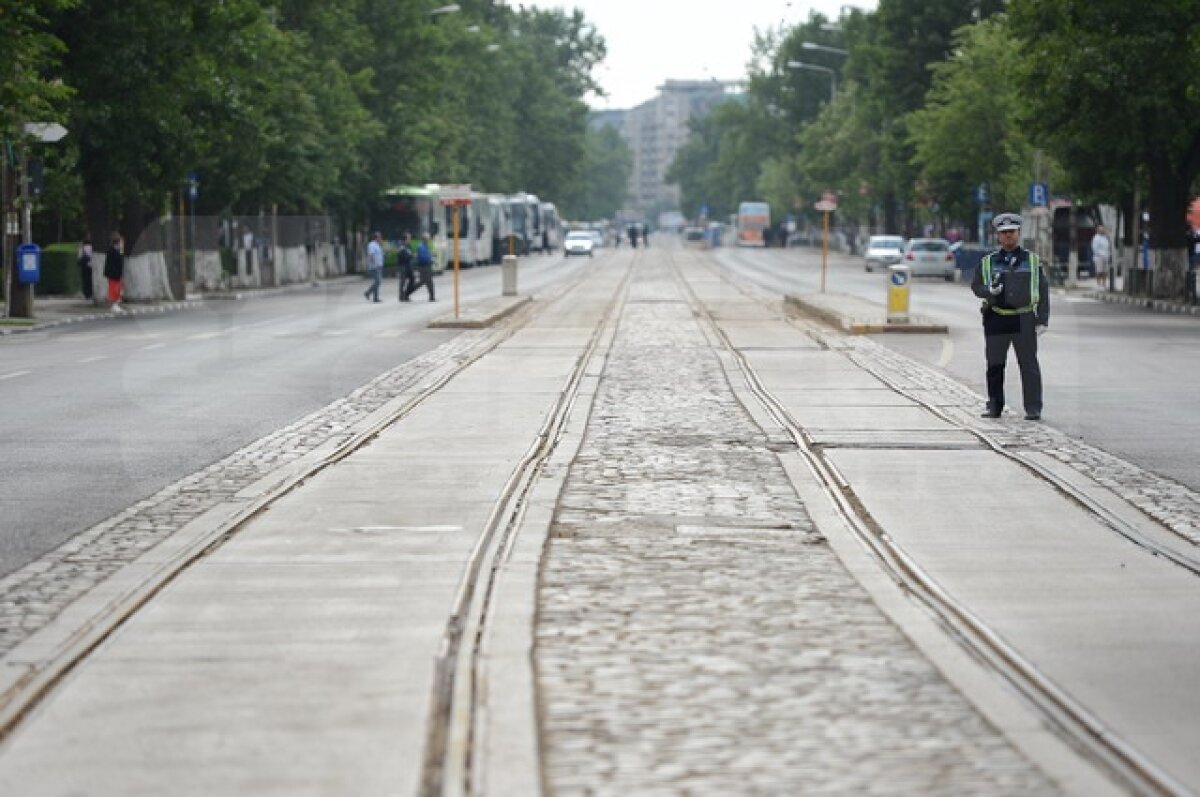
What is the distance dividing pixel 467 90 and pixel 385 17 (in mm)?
30694

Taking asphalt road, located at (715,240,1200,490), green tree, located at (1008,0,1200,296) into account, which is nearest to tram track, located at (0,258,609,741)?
asphalt road, located at (715,240,1200,490)

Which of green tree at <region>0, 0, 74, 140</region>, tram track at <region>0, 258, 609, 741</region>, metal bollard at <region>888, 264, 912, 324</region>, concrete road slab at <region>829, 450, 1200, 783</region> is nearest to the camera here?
concrete road slab at <region>829, 450, 1200, 783</region>

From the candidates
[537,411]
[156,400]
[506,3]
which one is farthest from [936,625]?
[506,3]

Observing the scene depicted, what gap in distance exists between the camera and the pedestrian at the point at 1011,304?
63.6 feet

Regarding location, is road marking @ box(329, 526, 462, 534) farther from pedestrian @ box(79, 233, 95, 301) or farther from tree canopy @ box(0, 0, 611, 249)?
pedestrian @ box(79, 233, 95, 301)

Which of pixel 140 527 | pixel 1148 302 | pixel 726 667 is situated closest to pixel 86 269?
pixel 1148 302

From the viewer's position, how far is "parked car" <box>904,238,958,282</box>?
74688 millimetres

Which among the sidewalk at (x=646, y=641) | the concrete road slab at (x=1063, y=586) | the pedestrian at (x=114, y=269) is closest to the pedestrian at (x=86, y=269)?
the pedestrian at (x=114, y=269)

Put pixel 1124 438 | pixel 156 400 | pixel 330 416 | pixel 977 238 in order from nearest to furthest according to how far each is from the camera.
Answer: pixel 1124 438, pixel 330 416, pixel 156 400, pixel 977 238

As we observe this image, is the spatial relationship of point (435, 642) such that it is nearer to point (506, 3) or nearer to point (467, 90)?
point (467, 90)

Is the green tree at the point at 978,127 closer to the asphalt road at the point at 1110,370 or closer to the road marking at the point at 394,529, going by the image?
the asphalt road at the point at 1110,370

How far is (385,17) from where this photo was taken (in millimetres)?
79312

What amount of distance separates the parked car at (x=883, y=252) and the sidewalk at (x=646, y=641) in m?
70.5

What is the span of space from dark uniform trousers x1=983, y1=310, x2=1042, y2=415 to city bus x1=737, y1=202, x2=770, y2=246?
467 feet
